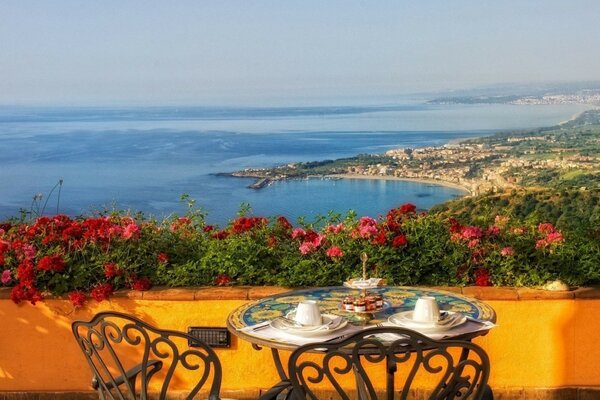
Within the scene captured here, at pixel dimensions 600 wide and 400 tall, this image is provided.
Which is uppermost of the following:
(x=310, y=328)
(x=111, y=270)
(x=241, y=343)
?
(x=310, y=328)

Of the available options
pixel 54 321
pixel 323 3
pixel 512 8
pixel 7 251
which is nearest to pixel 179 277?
pixel 54 321

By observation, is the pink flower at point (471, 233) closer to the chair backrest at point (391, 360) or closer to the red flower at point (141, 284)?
the chair backrest at point (391, 360)

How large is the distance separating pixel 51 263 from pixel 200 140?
51568mm

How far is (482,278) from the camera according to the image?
12.7 ft

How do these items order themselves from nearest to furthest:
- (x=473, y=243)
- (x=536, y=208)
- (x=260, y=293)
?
(x=260, y=293)
(x=473, y=243)
(x=536, y=208)

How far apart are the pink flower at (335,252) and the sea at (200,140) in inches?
445

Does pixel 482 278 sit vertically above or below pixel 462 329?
below

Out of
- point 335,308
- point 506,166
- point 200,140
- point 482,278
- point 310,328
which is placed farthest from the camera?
point 200,140

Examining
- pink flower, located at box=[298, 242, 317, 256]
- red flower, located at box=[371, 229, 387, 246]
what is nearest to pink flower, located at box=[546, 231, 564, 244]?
red flower, located at box=[371, 229, 387, 246]

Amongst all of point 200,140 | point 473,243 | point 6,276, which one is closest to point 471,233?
point 473,243

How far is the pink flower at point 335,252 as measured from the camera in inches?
154

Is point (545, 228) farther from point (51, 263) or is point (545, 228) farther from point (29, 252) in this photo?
point (29, 252)

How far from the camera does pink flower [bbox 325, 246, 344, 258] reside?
3904 mm

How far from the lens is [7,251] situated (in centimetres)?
398
